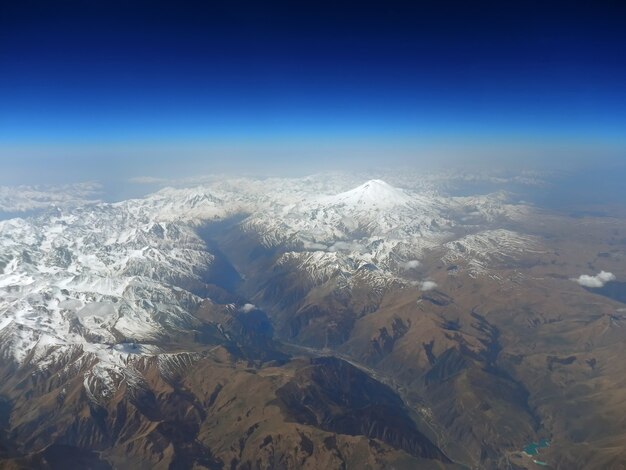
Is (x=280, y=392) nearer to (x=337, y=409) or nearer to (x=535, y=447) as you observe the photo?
(x=337, y=409)

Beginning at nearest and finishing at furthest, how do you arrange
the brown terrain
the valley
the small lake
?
the brown terrain
the valley
the small lake

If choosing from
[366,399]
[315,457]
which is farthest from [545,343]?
[315,457]

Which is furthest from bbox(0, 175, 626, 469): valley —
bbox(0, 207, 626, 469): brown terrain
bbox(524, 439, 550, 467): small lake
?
bbox(524, 439, 550, 467): small lake

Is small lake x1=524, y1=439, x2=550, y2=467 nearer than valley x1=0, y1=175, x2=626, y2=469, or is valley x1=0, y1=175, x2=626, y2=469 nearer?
valley x1=0, y1=175, x2=626, y2=469

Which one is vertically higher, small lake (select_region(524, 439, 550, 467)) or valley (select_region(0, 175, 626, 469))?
valley (select_region(0, 175, 626, 469))

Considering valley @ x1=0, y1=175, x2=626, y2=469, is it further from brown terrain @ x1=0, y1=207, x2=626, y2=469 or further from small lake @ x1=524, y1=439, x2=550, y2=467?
small lake @ x1=524, y1=439, x2=550, y2=467

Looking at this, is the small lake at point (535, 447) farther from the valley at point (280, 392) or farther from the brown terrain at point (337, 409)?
the valley at point (280, 392)

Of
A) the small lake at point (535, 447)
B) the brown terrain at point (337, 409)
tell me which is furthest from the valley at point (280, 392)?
the small lake at point (535, 447)

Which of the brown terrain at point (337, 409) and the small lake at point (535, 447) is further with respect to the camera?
the small lake at point (535, 447)

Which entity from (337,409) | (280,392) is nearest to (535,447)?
(337,409)

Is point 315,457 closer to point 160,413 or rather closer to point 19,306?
point 160,413

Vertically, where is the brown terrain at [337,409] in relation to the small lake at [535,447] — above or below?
above
